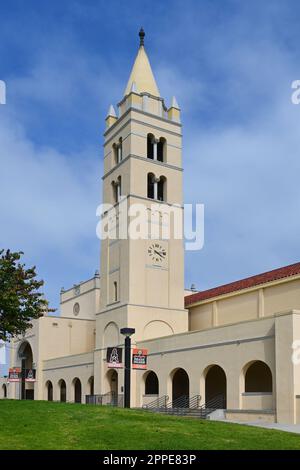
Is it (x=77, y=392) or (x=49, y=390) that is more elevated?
(x=77, y=392)

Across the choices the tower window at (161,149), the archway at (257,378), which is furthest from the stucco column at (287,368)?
the tower window at (161,149)

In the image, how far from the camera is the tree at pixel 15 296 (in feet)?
101

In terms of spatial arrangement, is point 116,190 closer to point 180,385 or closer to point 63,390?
point 180,385

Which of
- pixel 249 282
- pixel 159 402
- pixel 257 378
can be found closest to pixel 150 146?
pixel 249 282

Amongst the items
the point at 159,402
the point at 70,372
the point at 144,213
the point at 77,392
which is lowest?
the point at 77,392

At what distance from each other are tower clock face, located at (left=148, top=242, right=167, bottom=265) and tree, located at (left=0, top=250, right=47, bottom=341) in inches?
602

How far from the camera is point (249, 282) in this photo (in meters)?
44.0

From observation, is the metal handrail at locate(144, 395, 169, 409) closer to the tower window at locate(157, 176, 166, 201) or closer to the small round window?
the tower window at locate(157, 176, 166, 201)

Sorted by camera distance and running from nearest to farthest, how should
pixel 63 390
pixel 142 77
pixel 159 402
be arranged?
pixel 159 402 → pixel 142 77 → pixel 63 390

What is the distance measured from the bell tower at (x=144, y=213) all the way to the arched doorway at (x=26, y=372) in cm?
1253

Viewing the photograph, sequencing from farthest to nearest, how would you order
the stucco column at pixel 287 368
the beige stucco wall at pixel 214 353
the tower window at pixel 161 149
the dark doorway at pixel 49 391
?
the dark doorway at pixel 49 391 < the tower window at pixel 161 149 < the beige stucco wall at pixel 214 353 < the stucco column at pixel 287 368

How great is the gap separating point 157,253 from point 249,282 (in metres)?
7.74

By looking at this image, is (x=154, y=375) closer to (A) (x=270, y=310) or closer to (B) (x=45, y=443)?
(A) (x=270, y=310)

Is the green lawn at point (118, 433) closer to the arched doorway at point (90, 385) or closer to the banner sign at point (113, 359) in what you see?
the banner sign at point (113, 359)
